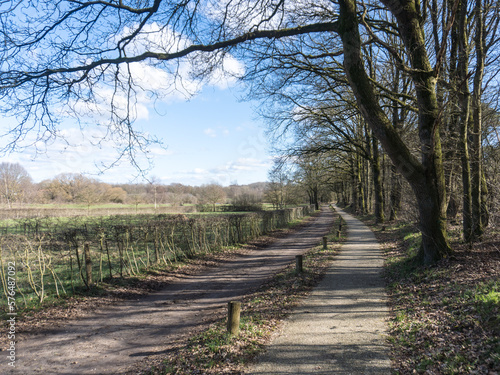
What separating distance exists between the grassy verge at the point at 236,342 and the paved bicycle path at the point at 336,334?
25 cm

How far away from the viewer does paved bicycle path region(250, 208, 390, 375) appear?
4.04 m

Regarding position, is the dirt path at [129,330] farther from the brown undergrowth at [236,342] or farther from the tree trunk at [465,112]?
the tree trunk at [465,112]

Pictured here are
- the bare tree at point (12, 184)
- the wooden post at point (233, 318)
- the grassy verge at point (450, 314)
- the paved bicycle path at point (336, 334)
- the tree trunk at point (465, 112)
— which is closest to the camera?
the grassy verge at point (450, 314)

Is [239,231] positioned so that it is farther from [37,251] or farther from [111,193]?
[111,193]

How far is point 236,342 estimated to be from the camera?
4801 millimetres

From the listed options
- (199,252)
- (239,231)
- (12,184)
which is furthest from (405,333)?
(12,184)

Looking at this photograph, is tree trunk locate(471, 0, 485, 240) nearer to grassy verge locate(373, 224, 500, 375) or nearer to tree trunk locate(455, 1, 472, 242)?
tree trunk locate(455, 1, 472, 242)

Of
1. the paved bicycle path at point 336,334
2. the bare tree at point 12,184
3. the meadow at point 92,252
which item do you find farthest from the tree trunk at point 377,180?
the bare tree at point 12,184

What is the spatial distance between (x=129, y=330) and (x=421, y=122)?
8706 mm

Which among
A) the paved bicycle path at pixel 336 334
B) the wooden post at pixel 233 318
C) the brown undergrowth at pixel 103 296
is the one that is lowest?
the brown undergrowth at pixel 103 296

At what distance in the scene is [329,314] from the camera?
5848 millimetres

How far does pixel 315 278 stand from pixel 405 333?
394 centimetres

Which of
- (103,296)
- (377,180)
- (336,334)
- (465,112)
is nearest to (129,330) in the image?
(103,296)

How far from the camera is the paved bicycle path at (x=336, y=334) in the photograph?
4.04 m
